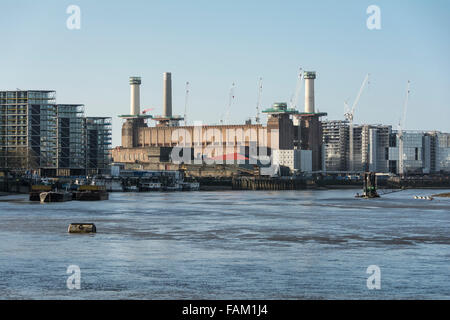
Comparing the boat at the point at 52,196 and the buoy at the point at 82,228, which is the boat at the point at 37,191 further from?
the buoy at the point at 82,228

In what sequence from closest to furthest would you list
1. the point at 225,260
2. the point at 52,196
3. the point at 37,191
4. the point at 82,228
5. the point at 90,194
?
the point at 225,260 < the point at 82,228 < the point at 52,196 < the point at 37,191 < the point at 90,194

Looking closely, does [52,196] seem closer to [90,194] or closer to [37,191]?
[37,191]

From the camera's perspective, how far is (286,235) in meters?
68.3

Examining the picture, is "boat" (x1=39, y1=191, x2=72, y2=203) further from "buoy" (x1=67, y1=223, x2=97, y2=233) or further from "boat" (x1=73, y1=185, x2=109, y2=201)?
"buoy" (x1=67, y1=223, x2=97, y2=233)

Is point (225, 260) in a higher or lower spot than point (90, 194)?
lower

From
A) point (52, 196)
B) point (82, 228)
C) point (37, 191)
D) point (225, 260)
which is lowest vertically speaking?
point (225, 260)

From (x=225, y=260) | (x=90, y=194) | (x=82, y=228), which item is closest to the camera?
(x=225, y=260)

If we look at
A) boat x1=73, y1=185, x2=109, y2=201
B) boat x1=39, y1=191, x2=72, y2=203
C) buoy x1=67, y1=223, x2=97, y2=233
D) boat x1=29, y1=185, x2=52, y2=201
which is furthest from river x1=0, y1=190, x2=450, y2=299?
boat x1=73, y1=185, x2=109, y2=201

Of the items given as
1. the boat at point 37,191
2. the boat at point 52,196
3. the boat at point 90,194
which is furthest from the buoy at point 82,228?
the boat at point 90,194

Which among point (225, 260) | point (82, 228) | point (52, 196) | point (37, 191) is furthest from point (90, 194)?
point (225, 260)
